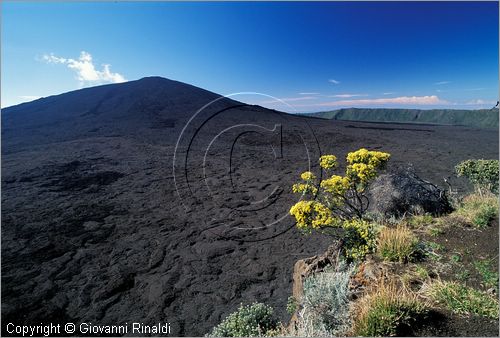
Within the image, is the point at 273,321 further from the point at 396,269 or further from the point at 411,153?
the point at 411,153

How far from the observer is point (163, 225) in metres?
9.20

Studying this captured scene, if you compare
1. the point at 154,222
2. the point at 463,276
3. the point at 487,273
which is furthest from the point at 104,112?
the point at 487,273

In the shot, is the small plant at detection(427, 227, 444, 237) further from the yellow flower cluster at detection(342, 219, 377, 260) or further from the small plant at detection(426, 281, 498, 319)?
the small plant at detection(426, 281, 498, 319)

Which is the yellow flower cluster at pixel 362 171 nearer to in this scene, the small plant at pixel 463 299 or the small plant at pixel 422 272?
the small plant at pixel 422 272

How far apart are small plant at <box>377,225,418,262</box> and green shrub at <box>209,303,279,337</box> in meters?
2.00

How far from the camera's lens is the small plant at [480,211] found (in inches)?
212

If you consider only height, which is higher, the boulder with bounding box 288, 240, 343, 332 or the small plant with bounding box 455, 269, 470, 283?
the small plant with bounding box 455, 269, 470, 283

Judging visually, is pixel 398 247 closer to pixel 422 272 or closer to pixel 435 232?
pixel 422 272

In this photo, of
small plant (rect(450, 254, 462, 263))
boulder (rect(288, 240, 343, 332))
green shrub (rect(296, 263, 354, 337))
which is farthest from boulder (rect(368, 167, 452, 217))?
green shrub (rect(296, 263, 354, 337))

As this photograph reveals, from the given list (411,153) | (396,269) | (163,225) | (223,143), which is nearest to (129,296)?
(163,225)

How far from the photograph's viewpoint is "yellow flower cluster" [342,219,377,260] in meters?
5.03

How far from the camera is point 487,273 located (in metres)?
4.00

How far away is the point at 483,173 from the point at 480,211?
159 inches

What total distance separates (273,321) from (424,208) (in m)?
4.31
